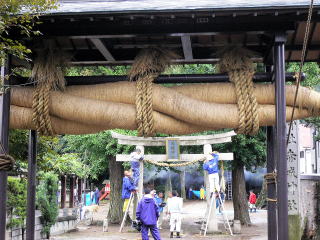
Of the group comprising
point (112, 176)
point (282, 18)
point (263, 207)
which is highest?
point (282, 18)

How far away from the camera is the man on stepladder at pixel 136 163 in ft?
55.2

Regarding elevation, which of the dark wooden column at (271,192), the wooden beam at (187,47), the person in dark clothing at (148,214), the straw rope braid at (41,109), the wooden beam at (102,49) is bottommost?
the person in dark clothing at (148,214)

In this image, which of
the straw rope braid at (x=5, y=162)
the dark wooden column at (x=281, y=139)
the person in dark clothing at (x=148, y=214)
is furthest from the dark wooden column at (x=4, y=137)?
the person in dark clothing at (x=148, y=214)

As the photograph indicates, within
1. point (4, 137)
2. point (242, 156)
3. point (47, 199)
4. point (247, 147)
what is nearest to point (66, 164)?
point (47, 199)

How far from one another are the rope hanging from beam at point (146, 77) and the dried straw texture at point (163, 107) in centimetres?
7

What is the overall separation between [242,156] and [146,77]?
14.5m

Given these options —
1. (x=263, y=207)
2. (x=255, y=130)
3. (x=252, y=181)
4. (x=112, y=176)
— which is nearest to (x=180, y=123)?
(x=255, y=130)

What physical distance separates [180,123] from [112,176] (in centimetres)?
1660

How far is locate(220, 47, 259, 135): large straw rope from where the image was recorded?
15.6ft

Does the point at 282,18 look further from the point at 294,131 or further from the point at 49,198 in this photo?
the point at 49,198

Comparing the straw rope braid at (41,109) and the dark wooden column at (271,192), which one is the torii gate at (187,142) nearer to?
the dark wooden column at (271,192)

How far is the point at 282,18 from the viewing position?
180 inches

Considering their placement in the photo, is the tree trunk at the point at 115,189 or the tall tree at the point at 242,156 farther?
the tree trunk at the point at 115,189

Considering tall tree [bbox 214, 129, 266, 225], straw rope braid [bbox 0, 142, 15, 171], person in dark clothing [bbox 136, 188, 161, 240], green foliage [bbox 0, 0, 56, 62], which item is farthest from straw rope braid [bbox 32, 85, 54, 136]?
tall tree [bbox 214, 129, 266, 225]
